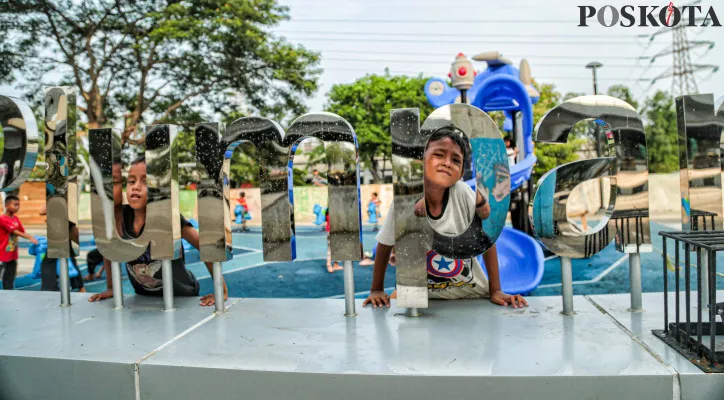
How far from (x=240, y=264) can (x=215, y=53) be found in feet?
37.6

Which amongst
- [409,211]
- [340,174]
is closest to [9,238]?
[340,174]

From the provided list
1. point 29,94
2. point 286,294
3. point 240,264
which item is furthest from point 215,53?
point 286,294

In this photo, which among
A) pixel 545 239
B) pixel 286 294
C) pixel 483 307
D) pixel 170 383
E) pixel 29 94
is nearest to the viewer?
pixel 170 383

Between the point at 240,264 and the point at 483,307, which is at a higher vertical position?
the point at 483,307

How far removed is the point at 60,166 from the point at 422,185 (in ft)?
7.29

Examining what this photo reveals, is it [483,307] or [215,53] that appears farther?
[215,53]

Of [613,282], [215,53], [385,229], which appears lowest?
[613,282]

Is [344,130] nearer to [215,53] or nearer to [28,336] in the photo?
[28,336]

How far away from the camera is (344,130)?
2615 mm

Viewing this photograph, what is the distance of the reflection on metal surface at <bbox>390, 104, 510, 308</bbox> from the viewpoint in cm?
249

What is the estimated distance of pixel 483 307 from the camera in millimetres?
2812

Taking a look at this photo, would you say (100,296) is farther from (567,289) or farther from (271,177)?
(567,289)

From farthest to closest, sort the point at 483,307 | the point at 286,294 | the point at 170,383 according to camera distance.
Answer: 1. the point at 286,294
2. the point at 483,307
3. the point at 170,383

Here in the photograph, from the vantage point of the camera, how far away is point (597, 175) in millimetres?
2576
